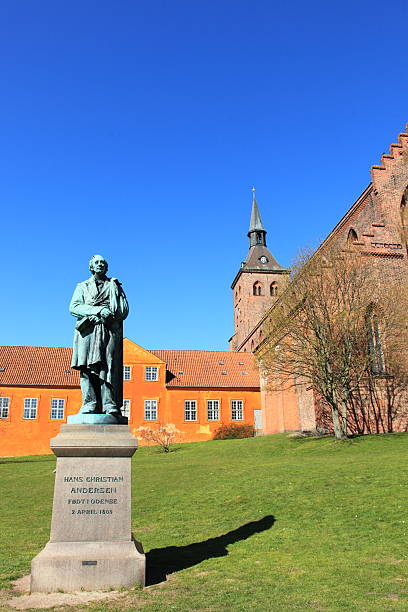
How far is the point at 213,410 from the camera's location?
44906 millimetres

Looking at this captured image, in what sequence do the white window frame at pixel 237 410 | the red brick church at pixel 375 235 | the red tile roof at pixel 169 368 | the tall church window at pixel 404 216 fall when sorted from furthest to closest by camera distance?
the white window frame at pixel 237 410
the red tile roof at pixel 169 368
the tall church window at pixel 404 216
the red brick church at pixel 375 235

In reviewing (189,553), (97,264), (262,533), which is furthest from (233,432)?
(97,264)

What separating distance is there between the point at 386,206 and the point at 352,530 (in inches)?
923

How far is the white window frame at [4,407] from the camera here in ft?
133

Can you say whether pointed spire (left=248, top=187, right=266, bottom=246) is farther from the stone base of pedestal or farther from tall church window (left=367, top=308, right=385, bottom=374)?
the stone base of pedestal

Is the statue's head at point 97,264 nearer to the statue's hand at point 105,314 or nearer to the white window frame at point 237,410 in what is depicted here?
the statue's hand at point 105,314

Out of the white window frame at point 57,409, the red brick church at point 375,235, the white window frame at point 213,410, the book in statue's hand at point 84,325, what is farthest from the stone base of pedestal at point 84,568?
the white window frame at point 213,410

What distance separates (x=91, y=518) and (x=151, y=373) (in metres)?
37.5

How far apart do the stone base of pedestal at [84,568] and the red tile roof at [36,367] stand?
1430 inches

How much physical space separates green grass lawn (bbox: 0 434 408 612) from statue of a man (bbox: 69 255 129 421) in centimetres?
267

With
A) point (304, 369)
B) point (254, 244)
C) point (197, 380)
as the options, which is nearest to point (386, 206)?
point (304, 369)

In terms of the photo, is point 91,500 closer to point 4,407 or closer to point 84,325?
point 84,325

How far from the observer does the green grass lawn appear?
652 cm

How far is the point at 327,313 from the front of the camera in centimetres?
2467
